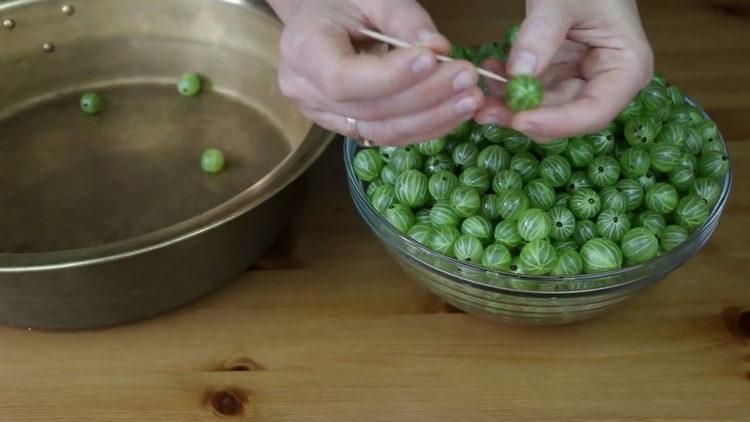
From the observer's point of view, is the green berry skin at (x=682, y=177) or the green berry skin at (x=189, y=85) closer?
the green berry skin at (x=682, y=177)

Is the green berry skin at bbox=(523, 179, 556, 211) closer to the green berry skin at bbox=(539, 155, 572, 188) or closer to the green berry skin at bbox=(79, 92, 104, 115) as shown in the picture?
the green berry skin at bbox=(539, 155, 572, 188)

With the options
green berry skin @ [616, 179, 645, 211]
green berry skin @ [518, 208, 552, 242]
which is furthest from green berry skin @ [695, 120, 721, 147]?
green berry skin @ [518, 208, 552, 242]

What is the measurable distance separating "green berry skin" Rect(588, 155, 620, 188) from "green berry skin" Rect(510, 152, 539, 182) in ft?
0.15

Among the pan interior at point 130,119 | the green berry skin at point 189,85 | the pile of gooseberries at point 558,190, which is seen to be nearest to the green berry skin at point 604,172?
the pile of gooseberries at point 558,190

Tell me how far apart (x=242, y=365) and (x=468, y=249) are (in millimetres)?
223

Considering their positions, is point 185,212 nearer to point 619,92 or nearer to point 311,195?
point 311,195

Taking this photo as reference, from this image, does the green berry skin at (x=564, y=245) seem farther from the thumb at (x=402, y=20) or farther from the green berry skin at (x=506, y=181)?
the thumb at (x=402, y=20)

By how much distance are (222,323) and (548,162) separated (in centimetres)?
32

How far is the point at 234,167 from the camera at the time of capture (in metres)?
0.77

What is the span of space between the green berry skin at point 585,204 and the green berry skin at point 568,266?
48 mm

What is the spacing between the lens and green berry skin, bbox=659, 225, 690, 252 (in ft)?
1.82

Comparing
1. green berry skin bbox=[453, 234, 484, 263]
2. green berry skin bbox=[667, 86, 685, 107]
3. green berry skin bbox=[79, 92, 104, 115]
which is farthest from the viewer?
green berry skin bbox=[79, 92, 104, 115]

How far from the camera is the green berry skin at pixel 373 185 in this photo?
0.62 m

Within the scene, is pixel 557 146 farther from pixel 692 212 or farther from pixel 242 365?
pixel 242 365
